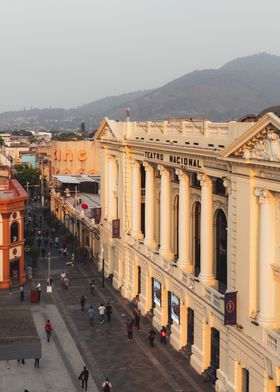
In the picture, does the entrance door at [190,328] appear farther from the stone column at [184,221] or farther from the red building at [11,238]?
the red building at [11,238]

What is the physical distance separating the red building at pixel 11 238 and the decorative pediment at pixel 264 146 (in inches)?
1105

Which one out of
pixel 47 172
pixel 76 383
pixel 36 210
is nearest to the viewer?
pixel 76 383

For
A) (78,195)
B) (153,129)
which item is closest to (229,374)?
(153,129)

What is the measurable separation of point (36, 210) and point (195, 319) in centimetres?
6764

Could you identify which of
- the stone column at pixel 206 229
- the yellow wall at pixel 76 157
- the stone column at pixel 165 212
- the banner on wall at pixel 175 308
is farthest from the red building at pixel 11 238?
the yellow wall at pixel 76 157

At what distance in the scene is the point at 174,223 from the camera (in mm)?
38031

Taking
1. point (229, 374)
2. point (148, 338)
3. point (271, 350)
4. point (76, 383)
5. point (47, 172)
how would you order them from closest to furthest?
point (271, 350) → point (229, 374) → point (76, 383) → point (148, 338) → point (47, 172)

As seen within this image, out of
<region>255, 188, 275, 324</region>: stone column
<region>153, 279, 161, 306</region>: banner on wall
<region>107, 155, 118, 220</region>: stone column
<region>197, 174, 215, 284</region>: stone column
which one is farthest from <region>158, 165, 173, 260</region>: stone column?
<region>255, 188, 275, 324</region>: stone column

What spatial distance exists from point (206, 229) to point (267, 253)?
7186mm

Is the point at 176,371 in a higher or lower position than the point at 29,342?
lower

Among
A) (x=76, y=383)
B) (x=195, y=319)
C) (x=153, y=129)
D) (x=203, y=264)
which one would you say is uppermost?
(x=153, y=129)

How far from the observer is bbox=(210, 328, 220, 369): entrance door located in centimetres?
2995

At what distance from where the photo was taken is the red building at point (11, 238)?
162ft

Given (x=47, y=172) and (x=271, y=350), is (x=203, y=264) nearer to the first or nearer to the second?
(x=271, y=350)
